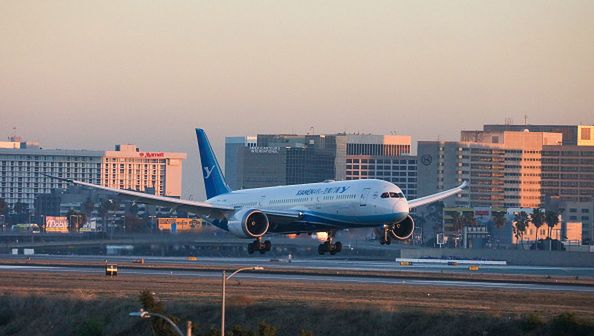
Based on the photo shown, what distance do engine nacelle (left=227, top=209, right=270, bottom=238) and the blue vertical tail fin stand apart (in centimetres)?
1657

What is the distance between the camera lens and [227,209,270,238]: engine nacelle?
355 feet

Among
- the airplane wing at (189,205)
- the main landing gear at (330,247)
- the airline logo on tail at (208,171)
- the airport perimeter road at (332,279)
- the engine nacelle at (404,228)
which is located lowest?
the airport perimeter road at (332,279)

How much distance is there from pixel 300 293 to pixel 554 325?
1047 inches

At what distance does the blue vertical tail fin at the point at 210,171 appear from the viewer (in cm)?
12625

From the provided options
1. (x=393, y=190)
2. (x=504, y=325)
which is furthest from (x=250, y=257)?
(x=504, y=325)

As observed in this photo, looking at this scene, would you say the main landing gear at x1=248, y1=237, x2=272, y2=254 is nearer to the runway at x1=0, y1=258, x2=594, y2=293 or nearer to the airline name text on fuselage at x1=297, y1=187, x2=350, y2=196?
the runway at x1=0, y1=258, x2=594, y2=293

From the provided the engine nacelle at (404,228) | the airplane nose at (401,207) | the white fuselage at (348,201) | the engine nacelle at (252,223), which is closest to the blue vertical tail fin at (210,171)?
the white fuselage at (348,201)

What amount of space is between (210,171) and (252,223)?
69.8ft

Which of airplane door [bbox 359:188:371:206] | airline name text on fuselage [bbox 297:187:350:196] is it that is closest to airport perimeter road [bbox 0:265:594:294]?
airline name text on fuselage [bbox 297:187:350:196]

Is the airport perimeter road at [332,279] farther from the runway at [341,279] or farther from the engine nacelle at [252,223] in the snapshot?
the engine nacelle at [252,223]

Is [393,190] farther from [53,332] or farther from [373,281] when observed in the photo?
[53,332]

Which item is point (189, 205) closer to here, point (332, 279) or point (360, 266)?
point (332, 279)

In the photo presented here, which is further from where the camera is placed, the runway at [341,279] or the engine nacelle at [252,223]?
the engine nacelle at [252,223]

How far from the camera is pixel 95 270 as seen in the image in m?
132
